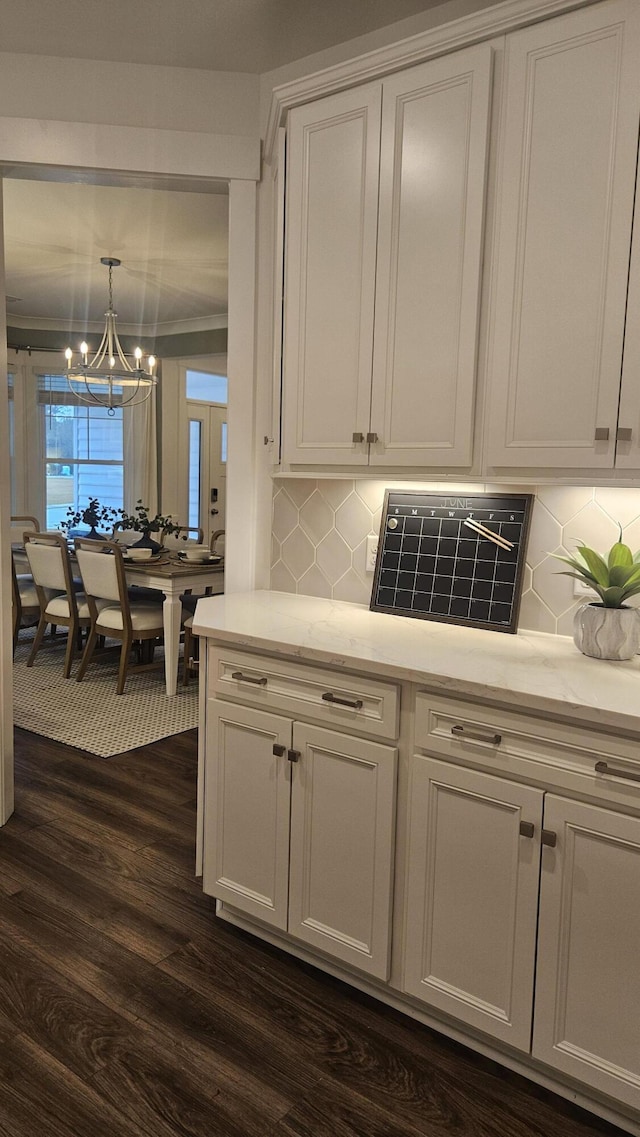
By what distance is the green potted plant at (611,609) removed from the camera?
1.89 metres

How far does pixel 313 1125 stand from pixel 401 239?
2.18 m

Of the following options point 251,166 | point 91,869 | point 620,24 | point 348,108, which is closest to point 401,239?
point 348,108

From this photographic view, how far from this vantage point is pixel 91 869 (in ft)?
8.87

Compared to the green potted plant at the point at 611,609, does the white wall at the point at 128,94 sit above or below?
above

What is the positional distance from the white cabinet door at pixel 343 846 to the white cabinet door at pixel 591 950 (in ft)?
1.37

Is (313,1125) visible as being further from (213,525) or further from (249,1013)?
(213,525)

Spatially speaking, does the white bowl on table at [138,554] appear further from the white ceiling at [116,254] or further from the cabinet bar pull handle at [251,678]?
the cabinet bar pull handle at [251,678]

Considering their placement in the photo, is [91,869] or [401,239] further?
[91,869]

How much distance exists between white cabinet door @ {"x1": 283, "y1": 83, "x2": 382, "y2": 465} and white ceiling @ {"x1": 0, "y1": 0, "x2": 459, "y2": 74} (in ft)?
1.19


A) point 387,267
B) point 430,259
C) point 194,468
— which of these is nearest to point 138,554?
point 194,468

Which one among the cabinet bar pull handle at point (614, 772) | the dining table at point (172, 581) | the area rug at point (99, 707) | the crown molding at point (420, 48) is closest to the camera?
the cabinet bar pull handle at point (614, 772)

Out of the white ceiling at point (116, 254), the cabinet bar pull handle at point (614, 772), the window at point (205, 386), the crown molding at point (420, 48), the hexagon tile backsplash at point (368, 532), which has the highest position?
the white ceiling at point (116, 254)

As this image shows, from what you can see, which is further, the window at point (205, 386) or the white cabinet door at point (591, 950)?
the window at point (205, 386)

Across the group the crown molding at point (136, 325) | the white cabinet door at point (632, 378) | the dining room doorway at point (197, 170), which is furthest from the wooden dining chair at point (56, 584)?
the white cabinet door at point (632, 378)
